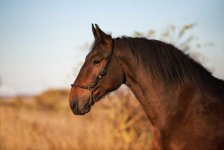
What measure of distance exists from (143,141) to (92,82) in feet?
18.1

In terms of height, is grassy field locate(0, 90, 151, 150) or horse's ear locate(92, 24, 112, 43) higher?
horse's ear locate(92, 24, 112, 43)

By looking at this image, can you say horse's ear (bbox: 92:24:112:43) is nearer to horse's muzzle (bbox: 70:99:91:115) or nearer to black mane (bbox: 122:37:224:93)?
black mane (bbox: 122:37:224:93)

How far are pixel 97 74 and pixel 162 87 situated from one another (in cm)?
86

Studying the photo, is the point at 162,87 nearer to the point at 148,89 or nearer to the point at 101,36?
the point at 148,89

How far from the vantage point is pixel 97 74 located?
4.55 metres

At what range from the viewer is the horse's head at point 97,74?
4.52 metres

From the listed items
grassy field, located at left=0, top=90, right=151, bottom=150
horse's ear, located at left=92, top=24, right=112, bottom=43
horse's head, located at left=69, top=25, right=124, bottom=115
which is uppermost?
horse's ear, located at left=92, top=24, right=112, bottom=43

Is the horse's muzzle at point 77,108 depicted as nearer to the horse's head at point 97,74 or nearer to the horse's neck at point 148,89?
the horse's head at point 97,74

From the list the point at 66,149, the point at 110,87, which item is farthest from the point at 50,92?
the point at 110,87

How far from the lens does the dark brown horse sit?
13.5ft

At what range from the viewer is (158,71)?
4.29m

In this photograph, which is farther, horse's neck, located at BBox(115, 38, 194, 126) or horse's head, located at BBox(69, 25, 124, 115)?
horse's head, located at BBox(69, 25, 124, 115)

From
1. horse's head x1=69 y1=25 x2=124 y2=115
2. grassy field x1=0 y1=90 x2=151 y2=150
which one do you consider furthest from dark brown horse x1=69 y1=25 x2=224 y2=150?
grassy field x1=0 y1=90 x2=151 y2=150

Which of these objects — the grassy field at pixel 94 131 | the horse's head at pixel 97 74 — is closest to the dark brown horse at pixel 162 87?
the horse's head at pixel 97 74
